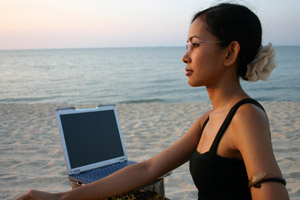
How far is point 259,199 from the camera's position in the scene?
134cm

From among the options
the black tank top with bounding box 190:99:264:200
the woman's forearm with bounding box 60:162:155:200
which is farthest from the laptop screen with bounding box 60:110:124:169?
the black tank top with bounding box 190:99:264:200

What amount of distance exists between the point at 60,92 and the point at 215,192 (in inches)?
766

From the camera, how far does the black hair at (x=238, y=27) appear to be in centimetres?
159

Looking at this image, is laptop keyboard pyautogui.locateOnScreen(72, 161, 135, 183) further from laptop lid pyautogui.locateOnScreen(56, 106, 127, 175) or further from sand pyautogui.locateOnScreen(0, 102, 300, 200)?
sand pyautogui.locateOnScreen(0, 102, 300, 200)

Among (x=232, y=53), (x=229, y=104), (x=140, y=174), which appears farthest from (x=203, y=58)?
(x=140, y=174)

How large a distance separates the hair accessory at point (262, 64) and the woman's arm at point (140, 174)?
456mm

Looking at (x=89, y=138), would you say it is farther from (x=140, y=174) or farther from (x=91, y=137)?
(x=140, y=174)

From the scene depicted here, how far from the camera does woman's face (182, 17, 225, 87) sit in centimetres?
166

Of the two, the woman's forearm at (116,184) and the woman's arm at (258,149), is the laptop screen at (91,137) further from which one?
the woman's arm at (258,149)

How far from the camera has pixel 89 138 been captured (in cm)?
256

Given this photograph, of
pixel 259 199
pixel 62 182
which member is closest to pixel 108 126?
pixel 259 199

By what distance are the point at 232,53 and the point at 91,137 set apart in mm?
1386

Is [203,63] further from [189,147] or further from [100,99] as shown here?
[100,99]

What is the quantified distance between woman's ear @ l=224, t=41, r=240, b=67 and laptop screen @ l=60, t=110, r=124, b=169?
133cm
